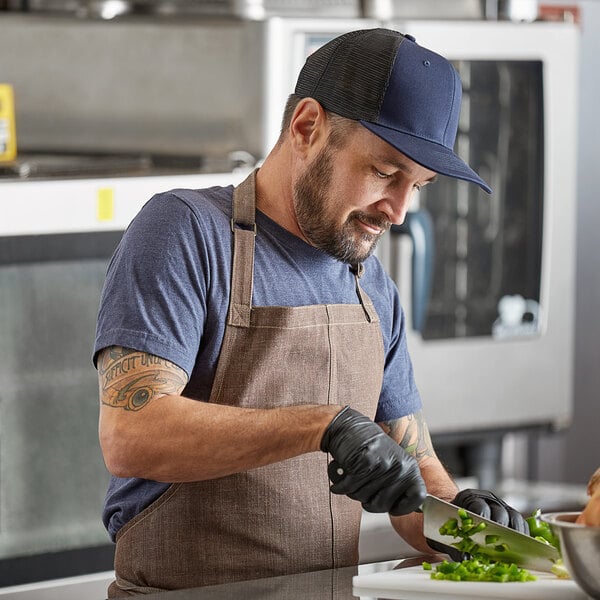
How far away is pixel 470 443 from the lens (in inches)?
129

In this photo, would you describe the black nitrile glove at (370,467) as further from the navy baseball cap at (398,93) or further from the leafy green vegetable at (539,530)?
the navy baseball cap at (398,93)

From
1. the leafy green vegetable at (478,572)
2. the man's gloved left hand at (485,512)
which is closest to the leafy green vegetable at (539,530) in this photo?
the man's gloved left hand at (485,512)

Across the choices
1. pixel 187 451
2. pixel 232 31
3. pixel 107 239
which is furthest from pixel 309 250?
pixel 232 31

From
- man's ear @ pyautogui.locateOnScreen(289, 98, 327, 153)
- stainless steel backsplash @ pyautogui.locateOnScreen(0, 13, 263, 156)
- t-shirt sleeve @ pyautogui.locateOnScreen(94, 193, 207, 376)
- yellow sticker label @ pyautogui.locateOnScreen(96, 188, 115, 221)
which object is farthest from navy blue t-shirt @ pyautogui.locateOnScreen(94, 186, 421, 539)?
stainless steel backsplash @ pyautogui.locateOnScreen(0, 13, 263, 156)

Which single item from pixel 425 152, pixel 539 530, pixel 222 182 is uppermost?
pixel 425 152

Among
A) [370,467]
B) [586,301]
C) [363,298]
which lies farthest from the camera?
[586,301]

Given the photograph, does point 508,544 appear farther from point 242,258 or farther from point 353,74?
point 353,74

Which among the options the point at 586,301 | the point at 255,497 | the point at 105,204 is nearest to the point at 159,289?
the point at 255,497

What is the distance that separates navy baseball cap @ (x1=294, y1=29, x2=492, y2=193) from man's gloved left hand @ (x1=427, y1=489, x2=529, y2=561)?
0.43m

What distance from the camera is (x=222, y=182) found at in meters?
2.66

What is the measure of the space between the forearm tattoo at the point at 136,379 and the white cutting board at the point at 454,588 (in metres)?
0.34

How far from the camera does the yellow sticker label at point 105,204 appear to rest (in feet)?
8.37

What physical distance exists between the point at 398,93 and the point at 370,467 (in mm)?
511

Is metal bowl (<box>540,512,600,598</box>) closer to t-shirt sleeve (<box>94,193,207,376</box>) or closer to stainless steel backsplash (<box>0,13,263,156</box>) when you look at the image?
t-shirt sleeve (<box>94,193,207,376</box>)
